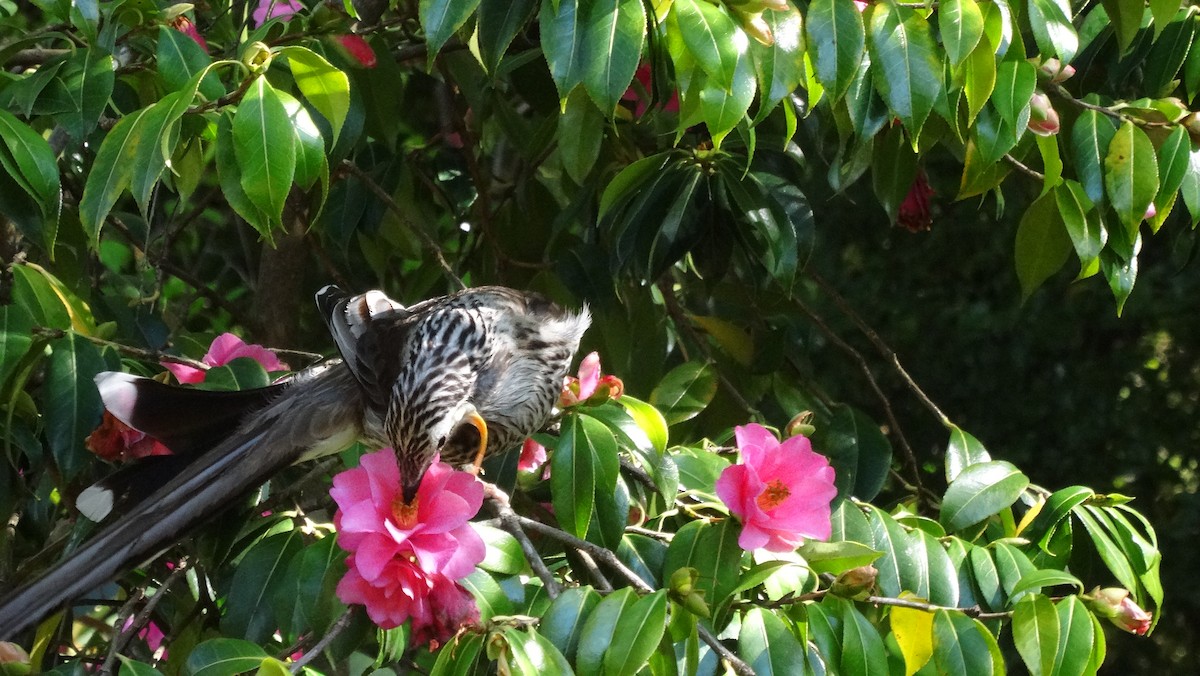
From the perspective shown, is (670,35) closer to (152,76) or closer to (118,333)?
(152,76)

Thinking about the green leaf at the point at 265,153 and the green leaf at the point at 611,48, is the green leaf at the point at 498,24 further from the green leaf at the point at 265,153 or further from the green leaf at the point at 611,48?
the green leaf at the point at 265,153

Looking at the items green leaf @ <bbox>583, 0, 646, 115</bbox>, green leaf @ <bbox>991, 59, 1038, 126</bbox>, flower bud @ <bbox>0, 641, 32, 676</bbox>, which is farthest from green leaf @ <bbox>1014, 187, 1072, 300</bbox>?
flower bud @ <bbox>0, 641, 32, 676</bbox>

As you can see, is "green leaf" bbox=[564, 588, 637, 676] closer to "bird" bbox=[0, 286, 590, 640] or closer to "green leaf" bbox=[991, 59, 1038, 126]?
"bird" bbox=[0, 286, 590, 640]

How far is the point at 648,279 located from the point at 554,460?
559 millimetres

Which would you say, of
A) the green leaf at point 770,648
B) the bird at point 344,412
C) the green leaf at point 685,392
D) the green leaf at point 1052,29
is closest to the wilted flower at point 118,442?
the bird at point 344,412

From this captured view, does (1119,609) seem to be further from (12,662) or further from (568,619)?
(12,662)

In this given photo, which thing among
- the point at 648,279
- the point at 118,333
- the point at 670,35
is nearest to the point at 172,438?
the point at 118,333

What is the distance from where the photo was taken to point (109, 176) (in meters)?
1.45

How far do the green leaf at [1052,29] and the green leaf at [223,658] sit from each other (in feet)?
3.91

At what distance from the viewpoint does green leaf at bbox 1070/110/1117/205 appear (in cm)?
183

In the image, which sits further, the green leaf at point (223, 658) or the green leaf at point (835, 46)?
the green leaf at point (835, 46)

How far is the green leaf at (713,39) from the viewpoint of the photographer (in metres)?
1.40

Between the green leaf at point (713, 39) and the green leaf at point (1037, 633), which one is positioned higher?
the green leaf at point (713, 39)

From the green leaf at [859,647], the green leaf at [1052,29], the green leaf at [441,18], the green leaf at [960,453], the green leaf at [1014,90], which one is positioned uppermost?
the green leaf at [441,18]
